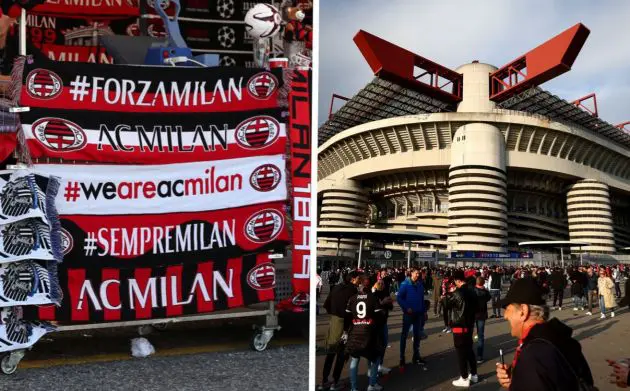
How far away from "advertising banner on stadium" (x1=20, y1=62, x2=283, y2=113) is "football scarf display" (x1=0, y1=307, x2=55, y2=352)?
85.0 inches

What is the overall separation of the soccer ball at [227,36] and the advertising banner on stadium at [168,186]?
3478mm

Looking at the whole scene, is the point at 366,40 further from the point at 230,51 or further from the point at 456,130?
the point at 230,51

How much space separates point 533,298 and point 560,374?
440 mm

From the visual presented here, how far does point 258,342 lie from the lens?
19.9 ft

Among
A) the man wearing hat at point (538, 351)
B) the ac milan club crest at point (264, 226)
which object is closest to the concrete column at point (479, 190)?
the ac milan club crest at point (264, 226)

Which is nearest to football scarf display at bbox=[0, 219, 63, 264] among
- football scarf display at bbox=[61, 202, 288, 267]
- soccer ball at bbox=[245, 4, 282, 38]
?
football scarf display at bbox=[61, 202, 288, 267]

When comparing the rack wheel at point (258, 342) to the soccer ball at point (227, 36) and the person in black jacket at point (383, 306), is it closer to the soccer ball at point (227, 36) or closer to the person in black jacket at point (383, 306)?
the person in black jacket at point (383, 306)

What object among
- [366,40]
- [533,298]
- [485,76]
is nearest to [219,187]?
[533,298]

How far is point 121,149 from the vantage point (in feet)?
19.1

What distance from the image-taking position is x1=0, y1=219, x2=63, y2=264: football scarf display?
543 centimetres

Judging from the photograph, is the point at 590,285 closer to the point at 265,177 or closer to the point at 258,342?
the point at 258,342

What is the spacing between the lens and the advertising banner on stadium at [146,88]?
563 centimetres

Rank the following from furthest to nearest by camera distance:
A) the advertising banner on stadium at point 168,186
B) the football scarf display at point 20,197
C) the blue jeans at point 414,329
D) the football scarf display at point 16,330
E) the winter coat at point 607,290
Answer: the winter coat at point 607,290, the blue jeans at point 414,329, the advertising banner on stadium at point 168,186, the football scarf display at point 20,197, the football scarf display at point 16,330

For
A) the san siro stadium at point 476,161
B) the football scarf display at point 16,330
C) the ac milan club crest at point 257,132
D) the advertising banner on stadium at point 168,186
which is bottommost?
the football scarf display at point 16,330
